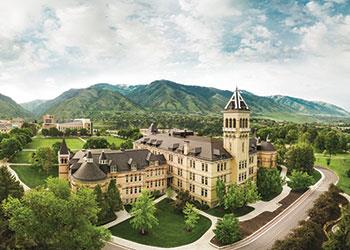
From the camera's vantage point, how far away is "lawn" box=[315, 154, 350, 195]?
258ft

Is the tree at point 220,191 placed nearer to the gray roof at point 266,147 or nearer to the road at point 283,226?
the road at point 283,226

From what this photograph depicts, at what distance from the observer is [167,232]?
164 feet

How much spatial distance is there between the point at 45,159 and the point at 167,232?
45.5m

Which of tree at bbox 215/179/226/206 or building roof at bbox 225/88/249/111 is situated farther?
building roof at bbox 225/88/249/111

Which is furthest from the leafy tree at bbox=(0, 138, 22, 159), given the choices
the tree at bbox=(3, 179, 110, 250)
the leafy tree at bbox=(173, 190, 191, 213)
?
the tree at bbox=(3, 179, 110, 250)

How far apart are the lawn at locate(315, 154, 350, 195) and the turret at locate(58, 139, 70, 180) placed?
66.2 metres

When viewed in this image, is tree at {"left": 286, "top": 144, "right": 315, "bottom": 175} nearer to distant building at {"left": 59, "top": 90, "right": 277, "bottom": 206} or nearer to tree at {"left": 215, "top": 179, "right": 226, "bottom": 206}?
distant building at {"left": 59, "top": 90, "right": 277, "bottom": 206}

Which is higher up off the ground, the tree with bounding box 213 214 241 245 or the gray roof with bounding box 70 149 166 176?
the gray roof with bounding box 70 149 166 176

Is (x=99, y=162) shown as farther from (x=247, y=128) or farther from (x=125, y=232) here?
(x=247, y=128)

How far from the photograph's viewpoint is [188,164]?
6556 centimetres

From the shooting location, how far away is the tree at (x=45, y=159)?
258 feet

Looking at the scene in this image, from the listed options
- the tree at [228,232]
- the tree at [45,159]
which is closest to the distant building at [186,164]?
the tree at [228,232]

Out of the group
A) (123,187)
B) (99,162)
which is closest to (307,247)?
(123,187)

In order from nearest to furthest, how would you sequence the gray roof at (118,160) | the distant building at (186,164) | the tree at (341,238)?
the tree at (341,238) → the distant building at (186,164) → the gray roof at (118,160)
